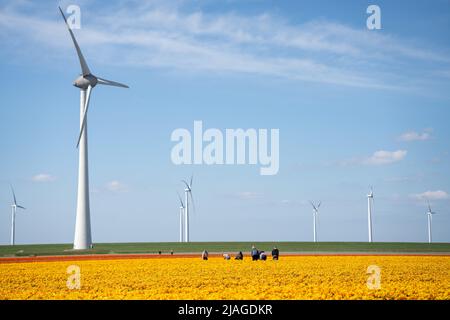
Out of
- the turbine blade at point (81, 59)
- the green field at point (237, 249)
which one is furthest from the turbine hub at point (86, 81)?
the green field at point (237, 249)

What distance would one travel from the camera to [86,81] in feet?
275

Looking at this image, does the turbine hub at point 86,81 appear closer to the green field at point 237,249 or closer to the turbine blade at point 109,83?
the turbine blade at point 109,83

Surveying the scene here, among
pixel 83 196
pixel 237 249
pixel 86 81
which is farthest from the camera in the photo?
pixel 237 249

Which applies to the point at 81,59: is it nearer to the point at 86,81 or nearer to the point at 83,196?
the point at 86,81

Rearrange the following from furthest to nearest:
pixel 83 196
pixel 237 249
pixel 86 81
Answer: pixel 237 249 → pixel 86 81 → pixel 83 196

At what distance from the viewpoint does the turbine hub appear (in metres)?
83.9

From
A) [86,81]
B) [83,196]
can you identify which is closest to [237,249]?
[83,196]

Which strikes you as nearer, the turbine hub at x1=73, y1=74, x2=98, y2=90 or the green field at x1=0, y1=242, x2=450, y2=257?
the green field at x1=0, y1=242, x2=450, y2=257

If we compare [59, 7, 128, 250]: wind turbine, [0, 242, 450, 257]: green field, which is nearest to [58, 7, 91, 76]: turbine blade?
[59, 7, 128, 250]: wind turbine

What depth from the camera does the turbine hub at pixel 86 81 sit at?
3302 inches

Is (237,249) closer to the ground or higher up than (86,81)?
closer to the ground

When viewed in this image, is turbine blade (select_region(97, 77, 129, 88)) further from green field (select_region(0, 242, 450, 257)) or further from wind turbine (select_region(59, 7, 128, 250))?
green field (select_region(0, 242, 450, 257))
